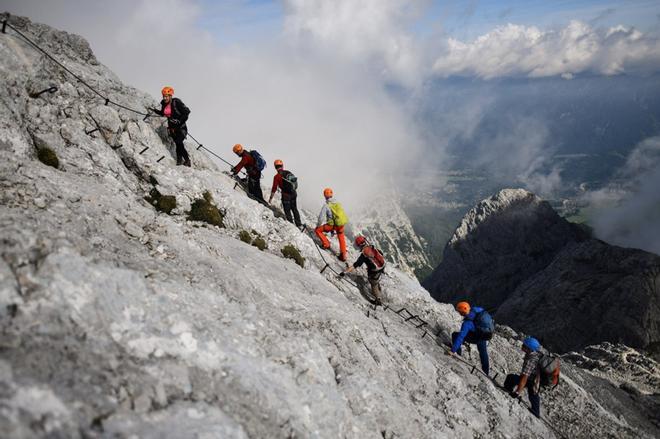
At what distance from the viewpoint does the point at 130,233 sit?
14.3 meters

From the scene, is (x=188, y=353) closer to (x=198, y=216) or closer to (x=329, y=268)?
(x=198, y=216)

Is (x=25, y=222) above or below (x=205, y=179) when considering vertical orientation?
below

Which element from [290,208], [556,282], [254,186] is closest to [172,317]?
[290,208]

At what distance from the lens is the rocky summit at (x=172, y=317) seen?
862 centimetres

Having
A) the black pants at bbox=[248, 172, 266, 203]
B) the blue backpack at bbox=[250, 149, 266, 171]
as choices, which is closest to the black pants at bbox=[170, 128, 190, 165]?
the blue backpack at bbox=[250, 149, 266, 171]

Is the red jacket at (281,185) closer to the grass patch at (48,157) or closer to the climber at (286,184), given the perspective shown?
the climber at (286,184)

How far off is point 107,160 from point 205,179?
18.0ft

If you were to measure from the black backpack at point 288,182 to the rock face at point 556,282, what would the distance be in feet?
282

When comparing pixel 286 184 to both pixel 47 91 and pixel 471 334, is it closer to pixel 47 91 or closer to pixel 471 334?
pixel 47 91

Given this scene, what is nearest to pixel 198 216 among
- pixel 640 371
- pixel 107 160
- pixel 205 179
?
pixel 205 179

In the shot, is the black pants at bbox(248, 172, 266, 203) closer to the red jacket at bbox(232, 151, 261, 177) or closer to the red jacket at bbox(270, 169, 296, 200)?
the red jacket at bbox(232, 151, 261, 177)

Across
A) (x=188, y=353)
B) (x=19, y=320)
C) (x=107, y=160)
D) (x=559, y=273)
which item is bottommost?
(x=19, y=320)

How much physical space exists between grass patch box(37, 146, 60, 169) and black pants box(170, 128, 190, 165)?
7967 mm

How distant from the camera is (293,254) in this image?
75.3ft
